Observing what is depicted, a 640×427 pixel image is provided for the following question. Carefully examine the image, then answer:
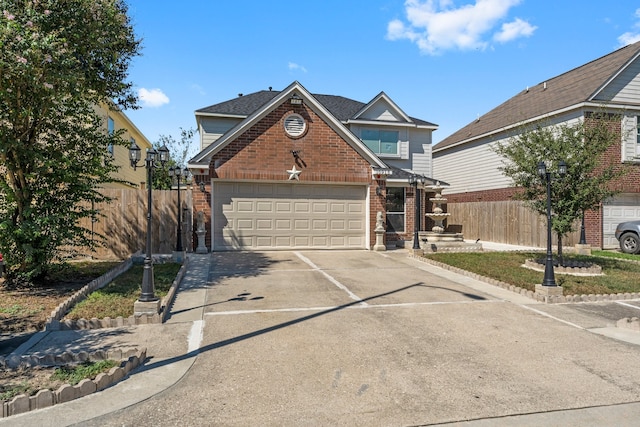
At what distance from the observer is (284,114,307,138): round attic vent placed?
1507 cm

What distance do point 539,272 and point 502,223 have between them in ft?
30.9

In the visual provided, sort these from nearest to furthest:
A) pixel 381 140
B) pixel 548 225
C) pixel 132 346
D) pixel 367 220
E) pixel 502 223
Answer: pixel 132 346
pixel 548 225
pixel 367 220
pixel 502 223
pixel 381 140

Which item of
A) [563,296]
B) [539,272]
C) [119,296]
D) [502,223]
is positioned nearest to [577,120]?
[502,223]

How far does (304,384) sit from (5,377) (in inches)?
126

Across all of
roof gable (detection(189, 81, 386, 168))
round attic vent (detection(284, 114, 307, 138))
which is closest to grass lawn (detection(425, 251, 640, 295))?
roof gable (detection(189, 81, 386, 168))

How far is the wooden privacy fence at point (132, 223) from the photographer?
1341cm

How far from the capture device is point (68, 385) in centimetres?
402

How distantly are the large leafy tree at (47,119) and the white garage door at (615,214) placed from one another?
19.2 meters

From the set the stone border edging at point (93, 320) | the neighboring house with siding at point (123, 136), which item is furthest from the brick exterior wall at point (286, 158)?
the stone border edging at point (93, 320)

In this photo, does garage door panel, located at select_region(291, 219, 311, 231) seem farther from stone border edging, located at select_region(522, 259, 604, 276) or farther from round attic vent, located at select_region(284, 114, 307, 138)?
stone border edging, located at select_region(522, 259, 604, 276)

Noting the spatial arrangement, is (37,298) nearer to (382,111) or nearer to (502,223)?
(382,111)

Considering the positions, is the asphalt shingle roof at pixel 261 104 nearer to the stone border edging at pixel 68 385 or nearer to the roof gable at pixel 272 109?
the roof gable at pixel 272 109

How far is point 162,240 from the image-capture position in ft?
46.1

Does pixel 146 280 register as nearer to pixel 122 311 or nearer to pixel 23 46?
pixel 122 311
